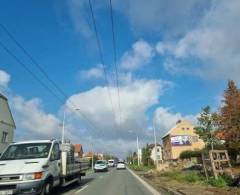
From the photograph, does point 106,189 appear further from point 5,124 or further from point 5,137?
point 5,124

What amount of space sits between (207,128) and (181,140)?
145ft

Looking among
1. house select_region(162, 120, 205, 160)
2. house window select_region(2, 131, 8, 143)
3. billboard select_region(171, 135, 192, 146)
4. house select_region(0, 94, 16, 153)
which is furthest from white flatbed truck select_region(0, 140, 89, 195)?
billboard select_region(171, 135, 192, 146)

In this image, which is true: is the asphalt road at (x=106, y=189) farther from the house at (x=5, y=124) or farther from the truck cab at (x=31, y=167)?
the house at (x=5, y=124)

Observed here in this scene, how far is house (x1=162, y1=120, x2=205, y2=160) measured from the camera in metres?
87.6

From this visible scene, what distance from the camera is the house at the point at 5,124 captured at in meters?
40.1

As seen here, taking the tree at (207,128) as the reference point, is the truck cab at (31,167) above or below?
below

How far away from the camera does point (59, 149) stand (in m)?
14.9

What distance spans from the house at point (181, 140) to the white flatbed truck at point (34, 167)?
7422cm

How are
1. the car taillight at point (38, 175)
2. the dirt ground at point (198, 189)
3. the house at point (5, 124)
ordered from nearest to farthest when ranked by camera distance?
the car taillight at point (38, 175), the dirt ground at point (198, 189), the house at point (5, 124)

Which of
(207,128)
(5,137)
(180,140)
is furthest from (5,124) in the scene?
(180,140)

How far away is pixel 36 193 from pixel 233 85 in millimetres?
44122

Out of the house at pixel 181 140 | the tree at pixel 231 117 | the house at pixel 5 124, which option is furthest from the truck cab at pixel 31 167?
the house at pixel 181 140

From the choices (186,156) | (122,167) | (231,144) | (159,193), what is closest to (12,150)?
(159,193)

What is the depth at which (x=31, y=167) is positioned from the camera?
462 inches
